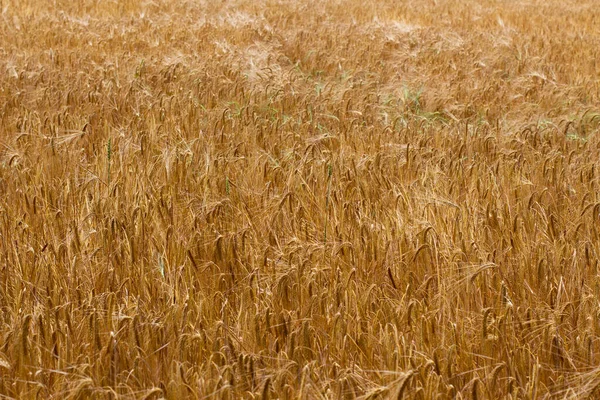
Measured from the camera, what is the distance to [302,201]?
3029mm

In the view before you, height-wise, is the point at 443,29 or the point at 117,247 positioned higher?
the point at 117,247

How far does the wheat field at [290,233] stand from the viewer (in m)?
1.84

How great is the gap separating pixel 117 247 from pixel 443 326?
110 cm

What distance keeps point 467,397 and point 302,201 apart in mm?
1425

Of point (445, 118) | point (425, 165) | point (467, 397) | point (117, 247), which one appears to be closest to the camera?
point (467, 397)

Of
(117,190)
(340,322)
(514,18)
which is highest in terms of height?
(340,322)

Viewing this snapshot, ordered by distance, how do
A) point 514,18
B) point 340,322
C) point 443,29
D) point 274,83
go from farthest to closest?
point 514,18 → point 443,29 → point 274,83 → point 340,322

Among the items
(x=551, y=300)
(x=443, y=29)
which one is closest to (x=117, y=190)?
(x=551, y=300)

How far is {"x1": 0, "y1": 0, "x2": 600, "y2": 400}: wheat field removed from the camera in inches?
72.6

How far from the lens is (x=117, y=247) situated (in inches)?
97.6

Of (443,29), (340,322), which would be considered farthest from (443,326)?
(443,29)

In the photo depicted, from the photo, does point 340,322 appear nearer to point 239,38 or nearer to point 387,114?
point 387,114

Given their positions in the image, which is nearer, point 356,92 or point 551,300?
point 551,300

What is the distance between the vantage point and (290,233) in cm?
275
